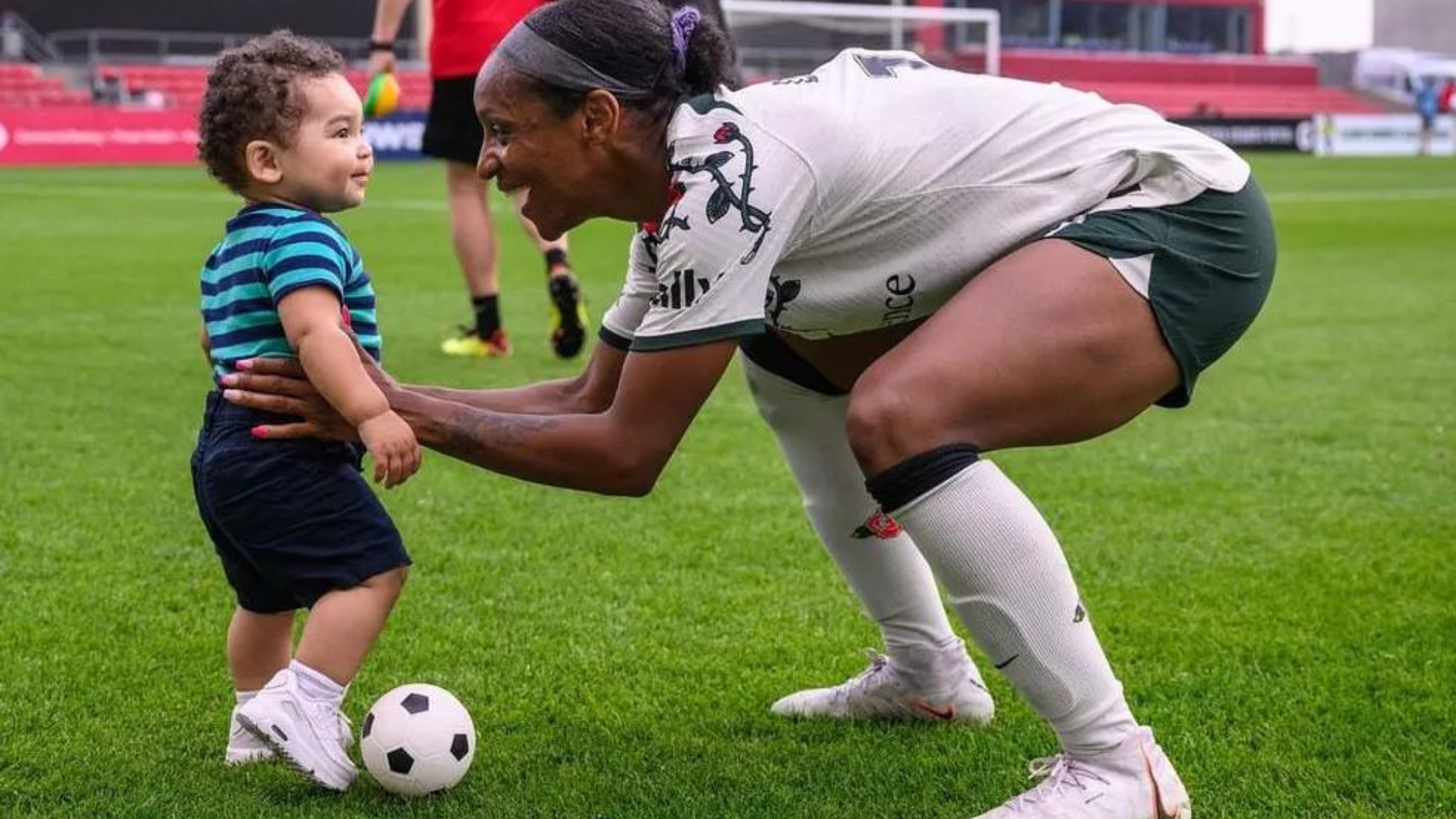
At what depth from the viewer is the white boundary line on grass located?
2002cm

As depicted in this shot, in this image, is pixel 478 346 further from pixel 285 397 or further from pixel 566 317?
pixel 285 397

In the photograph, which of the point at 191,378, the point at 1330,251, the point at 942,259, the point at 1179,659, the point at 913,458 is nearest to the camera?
the point at 913,458

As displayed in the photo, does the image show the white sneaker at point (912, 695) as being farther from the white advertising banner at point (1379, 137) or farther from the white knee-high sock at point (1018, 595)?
the white advertising banner at point (1379, 137)

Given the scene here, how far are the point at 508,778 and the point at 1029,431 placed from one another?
1059mm

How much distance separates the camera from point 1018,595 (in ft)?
8.54

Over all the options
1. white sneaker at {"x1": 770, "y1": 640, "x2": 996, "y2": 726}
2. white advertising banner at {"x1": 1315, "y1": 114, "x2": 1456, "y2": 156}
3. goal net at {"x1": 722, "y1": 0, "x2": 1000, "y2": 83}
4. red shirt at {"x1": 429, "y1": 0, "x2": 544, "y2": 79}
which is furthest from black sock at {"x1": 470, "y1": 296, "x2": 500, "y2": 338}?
white advertising banner at {"x1": 1315, "y1": 114, "x2": 1456, "y2": 156}

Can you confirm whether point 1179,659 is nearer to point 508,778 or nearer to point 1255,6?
point 508,778

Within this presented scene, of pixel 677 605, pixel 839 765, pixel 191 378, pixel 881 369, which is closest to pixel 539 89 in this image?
pixel 881 369

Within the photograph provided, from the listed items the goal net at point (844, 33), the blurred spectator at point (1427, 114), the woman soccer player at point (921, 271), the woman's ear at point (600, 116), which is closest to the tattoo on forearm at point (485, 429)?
the woman soccer player at point (921, 271)

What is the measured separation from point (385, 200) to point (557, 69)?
18592mm

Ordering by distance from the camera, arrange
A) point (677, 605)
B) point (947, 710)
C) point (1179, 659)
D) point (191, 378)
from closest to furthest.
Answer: point (947, 710) → point (1179, 659) → point (677, 605) → point (191, 378)

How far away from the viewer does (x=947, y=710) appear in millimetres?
3350

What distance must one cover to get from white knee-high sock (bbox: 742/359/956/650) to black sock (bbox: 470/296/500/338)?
4.64m

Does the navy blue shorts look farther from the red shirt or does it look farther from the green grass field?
the red shirt
